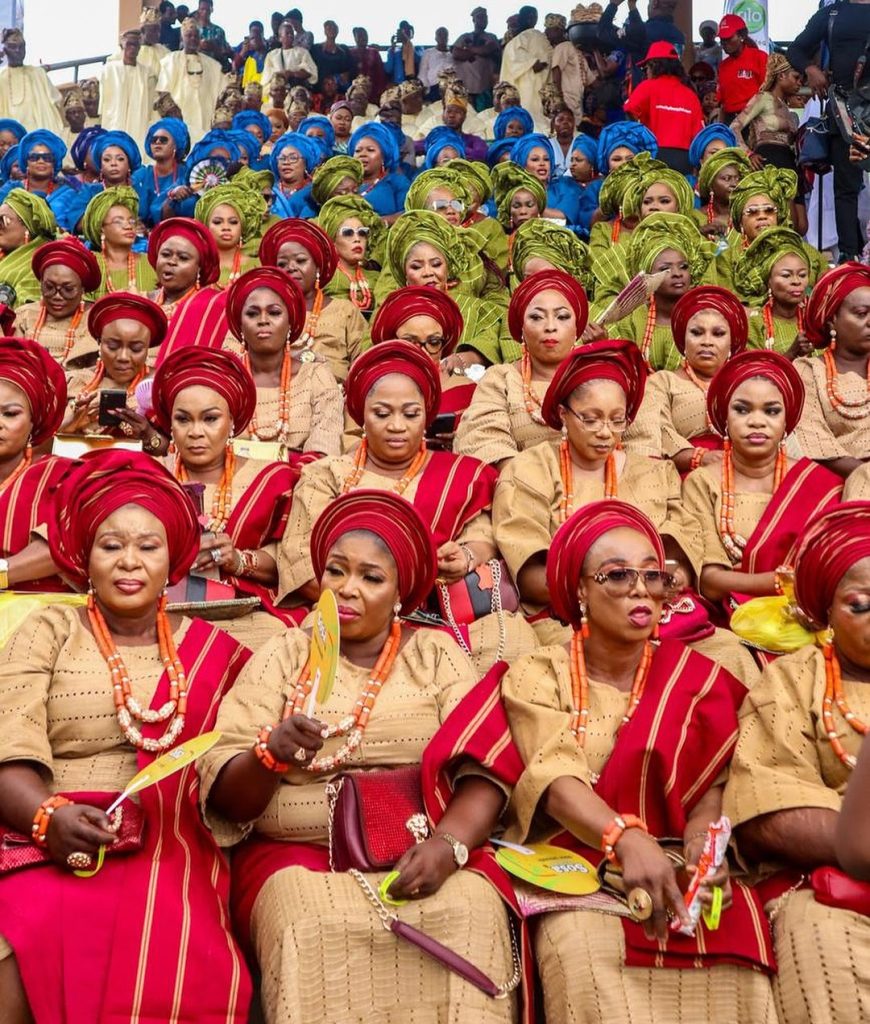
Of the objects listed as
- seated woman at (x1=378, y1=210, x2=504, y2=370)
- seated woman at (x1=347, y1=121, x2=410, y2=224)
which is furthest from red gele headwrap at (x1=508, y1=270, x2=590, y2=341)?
seated woman at (x1=347, y1=121, x2=410, y2=224)

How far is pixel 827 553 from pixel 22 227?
7.79 m

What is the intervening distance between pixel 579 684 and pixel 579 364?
192 centimetres

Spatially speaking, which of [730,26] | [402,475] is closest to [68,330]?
[402,475]

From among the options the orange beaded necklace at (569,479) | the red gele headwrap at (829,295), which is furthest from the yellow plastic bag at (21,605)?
the red gele headwrap at (829,295)

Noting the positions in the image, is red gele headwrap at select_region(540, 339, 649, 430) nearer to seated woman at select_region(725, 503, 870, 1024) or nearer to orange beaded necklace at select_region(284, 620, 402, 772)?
seated woman at select_region(725, 503, 870, 1024)

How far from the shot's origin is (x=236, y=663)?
166 inches

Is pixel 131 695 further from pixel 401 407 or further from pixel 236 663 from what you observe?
pixel 401 407

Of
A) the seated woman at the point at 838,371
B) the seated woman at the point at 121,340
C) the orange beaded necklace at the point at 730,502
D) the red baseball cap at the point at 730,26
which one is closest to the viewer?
the orange beaded necklace at the point at 730,502

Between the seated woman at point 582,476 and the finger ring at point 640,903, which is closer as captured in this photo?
the finger ring at point 640,903

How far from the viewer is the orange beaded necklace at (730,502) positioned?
5.40 meters

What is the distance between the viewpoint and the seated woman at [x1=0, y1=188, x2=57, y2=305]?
1007cm

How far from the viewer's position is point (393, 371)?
5727 mm

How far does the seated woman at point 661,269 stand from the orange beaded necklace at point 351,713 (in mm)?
4235

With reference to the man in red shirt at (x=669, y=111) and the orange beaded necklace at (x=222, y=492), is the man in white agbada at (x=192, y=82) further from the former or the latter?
the orange beaded necklace at (x=222, y=492)
